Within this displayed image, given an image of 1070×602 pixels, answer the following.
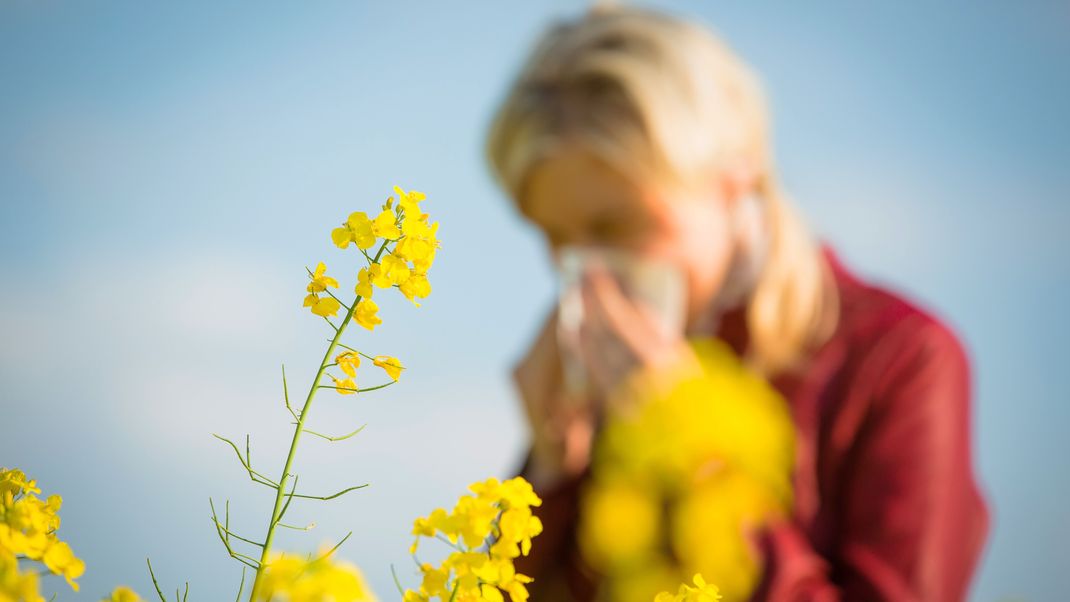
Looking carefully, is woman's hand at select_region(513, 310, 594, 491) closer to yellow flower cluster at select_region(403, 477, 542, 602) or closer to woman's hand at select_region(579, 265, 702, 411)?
woman's hand at select_region(579, 265, 702, 411)

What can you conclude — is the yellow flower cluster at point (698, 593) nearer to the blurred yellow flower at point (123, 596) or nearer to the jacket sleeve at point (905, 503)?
the blurred yellow flower at point (123, 596)

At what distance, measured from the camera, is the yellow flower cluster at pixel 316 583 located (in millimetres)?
286

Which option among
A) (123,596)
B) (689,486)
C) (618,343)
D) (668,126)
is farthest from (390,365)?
(668,126)

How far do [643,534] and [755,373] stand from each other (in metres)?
0.50

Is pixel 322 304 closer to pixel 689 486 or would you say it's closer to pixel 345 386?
pixel 345 386

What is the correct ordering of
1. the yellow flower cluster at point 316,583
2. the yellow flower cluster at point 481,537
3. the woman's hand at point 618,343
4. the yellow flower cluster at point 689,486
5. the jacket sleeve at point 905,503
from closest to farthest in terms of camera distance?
the yellow flower cluster at point 316,583, the yellow flower cluster at point 481,537, the yellow flower cluster at point 689,486, the jacket sleeve at point 905,503, the woman's hand at point 618,343

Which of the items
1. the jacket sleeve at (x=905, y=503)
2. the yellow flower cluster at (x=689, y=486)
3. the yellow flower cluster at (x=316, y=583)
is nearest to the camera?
the yellow flower cluster at (x=316, y=583)

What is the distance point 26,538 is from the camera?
1.27 ft

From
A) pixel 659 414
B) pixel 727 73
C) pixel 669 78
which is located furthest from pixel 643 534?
pixel 727 73

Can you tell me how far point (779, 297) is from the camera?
4.05 ft

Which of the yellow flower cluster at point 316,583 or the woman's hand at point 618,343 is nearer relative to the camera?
the yellow flower cluster at point 316,583

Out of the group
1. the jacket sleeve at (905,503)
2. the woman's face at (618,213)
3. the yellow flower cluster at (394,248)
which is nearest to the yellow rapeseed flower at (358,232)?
the yellow flower cluster at (394,248)

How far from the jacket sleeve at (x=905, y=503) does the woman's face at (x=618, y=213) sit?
10.4 inches

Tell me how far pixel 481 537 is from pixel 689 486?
1.61 ft
